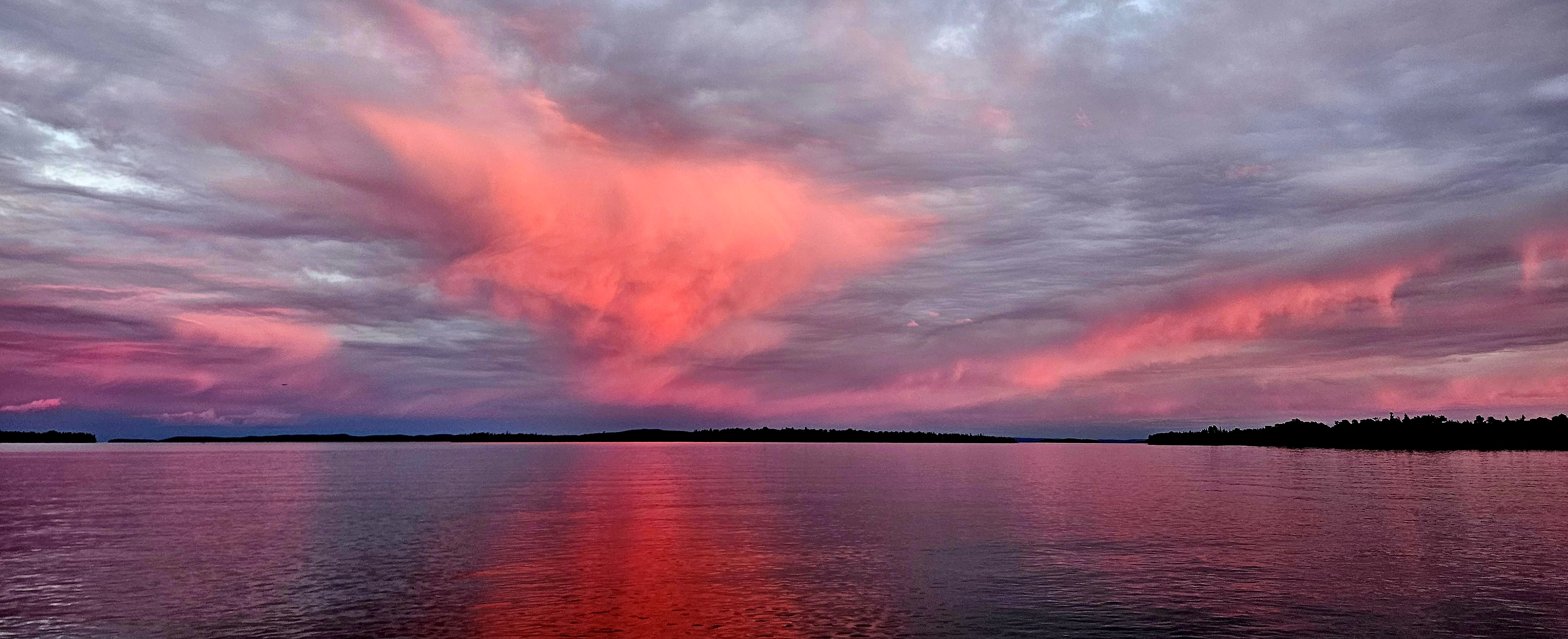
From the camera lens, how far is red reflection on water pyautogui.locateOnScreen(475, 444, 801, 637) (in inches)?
1391

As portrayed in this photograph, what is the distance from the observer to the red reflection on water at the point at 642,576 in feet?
116

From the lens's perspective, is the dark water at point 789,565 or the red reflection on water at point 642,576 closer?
the red reflection on water at point 642,576

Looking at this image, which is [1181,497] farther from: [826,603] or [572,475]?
[572,475]

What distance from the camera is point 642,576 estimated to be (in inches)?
1822

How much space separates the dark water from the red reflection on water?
8.5 inches

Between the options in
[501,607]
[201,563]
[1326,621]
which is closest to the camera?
[1326,621]

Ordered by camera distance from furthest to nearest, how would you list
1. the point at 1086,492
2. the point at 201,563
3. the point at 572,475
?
1. the point at 572,475
2. the point at 1086,492
3. the point at 201,563

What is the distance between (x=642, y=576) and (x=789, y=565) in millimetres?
7820

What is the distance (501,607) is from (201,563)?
22318 mm

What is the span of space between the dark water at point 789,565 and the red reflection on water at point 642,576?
0.71ft

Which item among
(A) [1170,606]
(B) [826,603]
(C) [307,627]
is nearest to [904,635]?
(B) [826,603]

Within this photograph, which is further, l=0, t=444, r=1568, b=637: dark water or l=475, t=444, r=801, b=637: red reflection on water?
l=0, t=444, r=1568, b=637: dark water

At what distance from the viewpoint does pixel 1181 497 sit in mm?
96938

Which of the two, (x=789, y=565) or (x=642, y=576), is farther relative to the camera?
(x=789, y=565)
